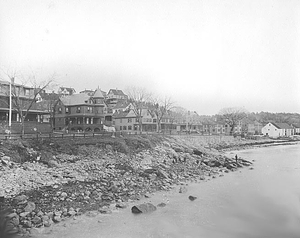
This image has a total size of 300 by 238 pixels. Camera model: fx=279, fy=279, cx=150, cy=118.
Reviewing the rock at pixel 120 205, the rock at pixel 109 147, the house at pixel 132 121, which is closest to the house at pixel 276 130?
the house at pixel 132 121

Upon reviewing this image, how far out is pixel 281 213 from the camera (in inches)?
559

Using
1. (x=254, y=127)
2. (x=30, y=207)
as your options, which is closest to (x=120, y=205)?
(x=30, y=207)

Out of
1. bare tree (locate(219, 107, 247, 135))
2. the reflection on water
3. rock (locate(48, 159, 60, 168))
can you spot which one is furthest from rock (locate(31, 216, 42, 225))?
bare tree (locate(219, 107, 247, 135))

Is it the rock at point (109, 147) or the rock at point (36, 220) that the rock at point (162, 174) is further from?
the rock at point (36, 220)

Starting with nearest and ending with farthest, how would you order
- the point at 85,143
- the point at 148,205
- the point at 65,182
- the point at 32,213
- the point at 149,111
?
1. the point at 32,213
2. the point at 148,205
3. the point at 65,182
4. the point at 85,143
5. the point at 149,111

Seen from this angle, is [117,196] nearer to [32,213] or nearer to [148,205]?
[148,205]

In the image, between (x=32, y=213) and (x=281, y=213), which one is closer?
(x=32, y=213)

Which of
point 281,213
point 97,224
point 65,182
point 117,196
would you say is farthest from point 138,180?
point 281,213

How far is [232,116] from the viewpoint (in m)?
82.6

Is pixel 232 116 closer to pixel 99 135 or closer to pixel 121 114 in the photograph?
pixel 121 114

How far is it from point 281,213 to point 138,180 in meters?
8.97

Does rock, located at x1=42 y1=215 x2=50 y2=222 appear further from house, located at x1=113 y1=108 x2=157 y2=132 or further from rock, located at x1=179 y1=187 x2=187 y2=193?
house, located at x1=113 y1=108 x2=157 y2=132

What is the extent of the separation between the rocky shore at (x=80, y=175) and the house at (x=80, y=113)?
1460 centimetres

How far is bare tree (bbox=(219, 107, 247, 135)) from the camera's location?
268ft
